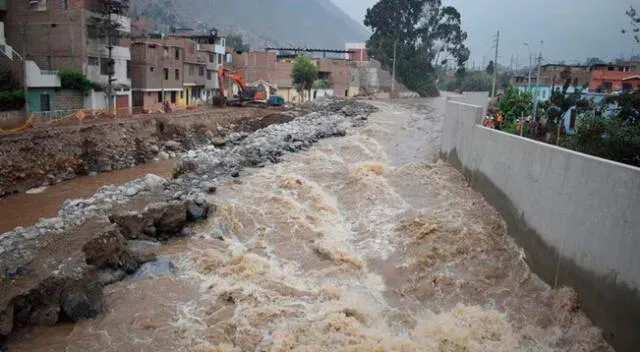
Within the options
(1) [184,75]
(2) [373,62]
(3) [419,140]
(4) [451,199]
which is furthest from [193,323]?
(2) [373,62]

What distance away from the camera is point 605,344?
24.6ft

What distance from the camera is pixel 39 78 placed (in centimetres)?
2473

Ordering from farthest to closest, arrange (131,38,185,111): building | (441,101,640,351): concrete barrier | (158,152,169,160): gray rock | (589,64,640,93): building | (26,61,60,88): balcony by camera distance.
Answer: (589,64,640,93): building
(131,38,185,111): building
(158,152,169,160): gray rock
(26,61,60,88): balcony
(441,101,640,351): concrete barrier

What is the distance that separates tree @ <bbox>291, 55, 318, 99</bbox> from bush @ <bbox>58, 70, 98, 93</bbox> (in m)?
25.8

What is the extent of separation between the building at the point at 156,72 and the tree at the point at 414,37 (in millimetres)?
47398

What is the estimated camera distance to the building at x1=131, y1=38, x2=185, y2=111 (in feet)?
109

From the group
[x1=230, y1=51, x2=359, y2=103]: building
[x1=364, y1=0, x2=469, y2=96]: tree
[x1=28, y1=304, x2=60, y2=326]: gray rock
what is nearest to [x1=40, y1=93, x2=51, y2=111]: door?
[x1=28, y1=304, x2=60, y2=326]: gray rock

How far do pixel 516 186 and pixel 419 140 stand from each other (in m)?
17.2

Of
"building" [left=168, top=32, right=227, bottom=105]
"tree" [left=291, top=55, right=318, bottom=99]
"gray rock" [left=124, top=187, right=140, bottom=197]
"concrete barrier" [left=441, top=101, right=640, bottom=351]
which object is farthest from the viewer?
"tree" [left=291, top=55, right=318, bottom=99]

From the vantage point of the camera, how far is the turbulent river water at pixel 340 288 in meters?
7.95

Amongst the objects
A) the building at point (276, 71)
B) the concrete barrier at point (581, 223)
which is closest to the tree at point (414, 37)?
the building at point (276, 71)

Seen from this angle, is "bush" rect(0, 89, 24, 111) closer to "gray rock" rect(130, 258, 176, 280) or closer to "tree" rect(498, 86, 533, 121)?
"gray rock" rect(130, 258, 176, 280)

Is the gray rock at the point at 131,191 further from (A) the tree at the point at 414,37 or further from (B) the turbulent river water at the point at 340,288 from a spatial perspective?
(A) the tree at the point at 414,37

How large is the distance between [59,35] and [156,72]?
7.48 metres
